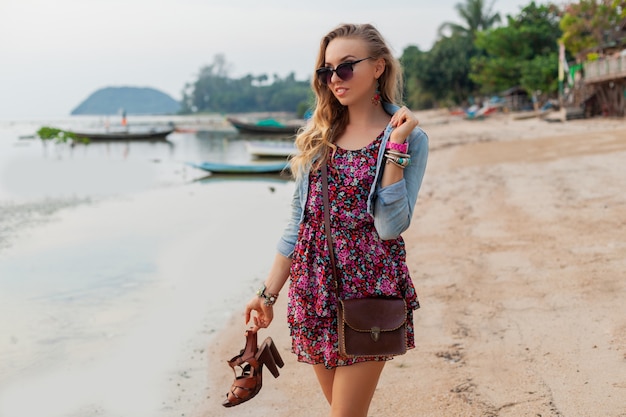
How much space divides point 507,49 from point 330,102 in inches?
1609

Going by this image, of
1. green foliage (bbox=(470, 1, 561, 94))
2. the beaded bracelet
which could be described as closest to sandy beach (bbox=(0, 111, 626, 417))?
the beaded bracelet

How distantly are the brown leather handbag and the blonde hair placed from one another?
0.14 meters

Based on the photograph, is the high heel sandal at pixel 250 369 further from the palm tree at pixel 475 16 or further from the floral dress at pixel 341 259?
the palm tree at pixel 475 16

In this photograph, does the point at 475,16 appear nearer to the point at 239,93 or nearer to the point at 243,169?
the point at 243,169

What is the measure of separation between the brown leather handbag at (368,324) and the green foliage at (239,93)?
5480 inches

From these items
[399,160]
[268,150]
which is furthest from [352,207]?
[268,150]

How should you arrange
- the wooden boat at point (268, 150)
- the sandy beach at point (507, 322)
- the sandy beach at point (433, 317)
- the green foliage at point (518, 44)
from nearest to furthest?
the sandy beach at point (507, 322) < the sandy beach at point (433, 317) < the wooden boat at point (268, 150) < the green foliage at point (518, 44)

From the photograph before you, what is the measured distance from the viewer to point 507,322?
433 centimetres

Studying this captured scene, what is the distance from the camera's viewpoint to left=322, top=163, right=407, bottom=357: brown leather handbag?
198 centimetres

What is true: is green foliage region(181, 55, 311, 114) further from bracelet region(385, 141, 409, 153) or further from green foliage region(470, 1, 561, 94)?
bracelet region(385, 141, 409, 153)

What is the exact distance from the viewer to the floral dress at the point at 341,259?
6.57 feet

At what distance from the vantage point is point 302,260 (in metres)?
2.06

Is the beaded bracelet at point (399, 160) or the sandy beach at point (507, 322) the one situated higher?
the beaded bracelet at point (399, 160)

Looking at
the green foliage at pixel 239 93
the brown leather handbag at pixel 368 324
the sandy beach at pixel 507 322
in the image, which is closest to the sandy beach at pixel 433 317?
the sandy beach at pixel 507 322
